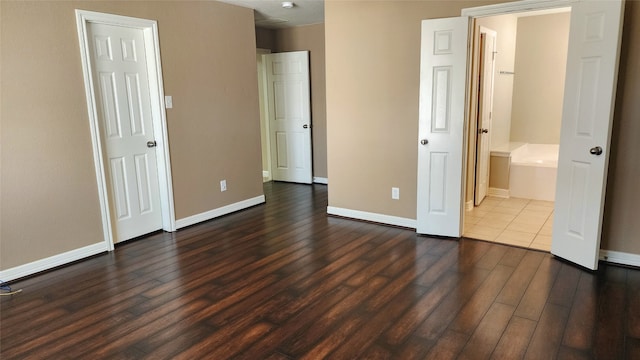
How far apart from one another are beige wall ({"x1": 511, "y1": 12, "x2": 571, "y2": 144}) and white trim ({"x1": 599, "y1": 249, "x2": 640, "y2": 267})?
10.4 ft

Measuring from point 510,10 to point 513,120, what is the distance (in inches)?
128

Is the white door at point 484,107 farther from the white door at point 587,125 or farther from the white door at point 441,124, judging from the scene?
the white door at point 587,125

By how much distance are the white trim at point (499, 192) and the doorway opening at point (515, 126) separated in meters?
0.01

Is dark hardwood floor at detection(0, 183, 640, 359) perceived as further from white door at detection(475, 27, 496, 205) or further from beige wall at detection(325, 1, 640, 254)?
white door at detection(475, 27, 496, 205)

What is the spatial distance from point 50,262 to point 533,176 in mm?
5288

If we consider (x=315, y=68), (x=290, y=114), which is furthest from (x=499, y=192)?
(x=290, y=114)

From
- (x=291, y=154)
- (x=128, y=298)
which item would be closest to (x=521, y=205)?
(x=291, y=154)

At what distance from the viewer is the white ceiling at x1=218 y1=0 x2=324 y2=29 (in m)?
4.86

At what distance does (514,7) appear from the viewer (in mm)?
3461

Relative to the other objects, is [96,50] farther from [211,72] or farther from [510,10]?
[510,10]

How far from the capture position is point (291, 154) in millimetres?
6824

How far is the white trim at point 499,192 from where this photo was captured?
554 cm

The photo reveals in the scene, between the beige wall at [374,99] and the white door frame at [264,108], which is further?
the white door frame at [264,108]

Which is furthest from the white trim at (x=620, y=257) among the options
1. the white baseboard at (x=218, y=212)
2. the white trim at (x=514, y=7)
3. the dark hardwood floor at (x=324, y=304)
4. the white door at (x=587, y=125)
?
the white baseboard at (x=218, y=212)
